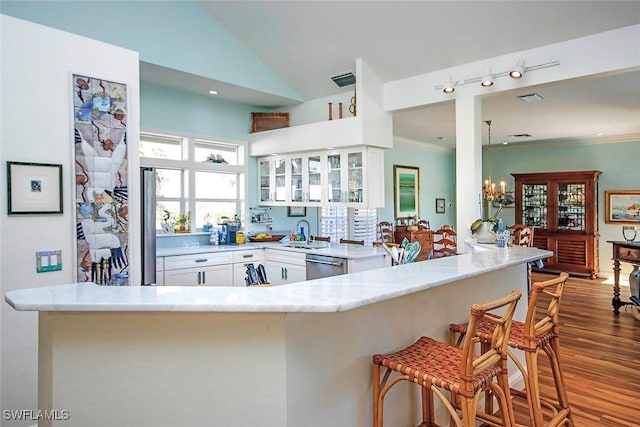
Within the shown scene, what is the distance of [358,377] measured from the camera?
6.00 ft

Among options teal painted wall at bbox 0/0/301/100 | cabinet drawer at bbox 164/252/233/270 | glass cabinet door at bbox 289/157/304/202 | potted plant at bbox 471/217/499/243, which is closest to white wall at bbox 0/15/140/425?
teal painted wall at bbox 0/0/301/100

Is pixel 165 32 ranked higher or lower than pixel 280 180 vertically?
higher

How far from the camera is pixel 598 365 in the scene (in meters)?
3.53

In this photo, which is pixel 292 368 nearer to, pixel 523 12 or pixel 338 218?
pixel 523 12

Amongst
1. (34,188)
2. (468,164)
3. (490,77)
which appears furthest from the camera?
(468,164)

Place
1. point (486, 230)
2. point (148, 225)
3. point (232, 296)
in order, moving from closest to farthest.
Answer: point (232, 296)
point (148, 225)
point (486, 230)

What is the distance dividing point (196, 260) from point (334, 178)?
1927 millimetres

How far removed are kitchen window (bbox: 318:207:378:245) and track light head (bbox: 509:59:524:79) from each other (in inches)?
126

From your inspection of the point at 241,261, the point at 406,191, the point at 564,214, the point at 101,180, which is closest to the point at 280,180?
the point at 241,261

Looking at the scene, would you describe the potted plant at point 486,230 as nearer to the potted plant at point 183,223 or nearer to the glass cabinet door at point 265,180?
the glass cabinet door at point 265,180

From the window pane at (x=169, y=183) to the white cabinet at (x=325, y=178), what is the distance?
118cm

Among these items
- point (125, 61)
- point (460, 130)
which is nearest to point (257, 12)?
point (125, 61)

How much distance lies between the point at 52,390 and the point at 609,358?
4.31m

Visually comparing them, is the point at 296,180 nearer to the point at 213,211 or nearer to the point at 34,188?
the point at 213,211
